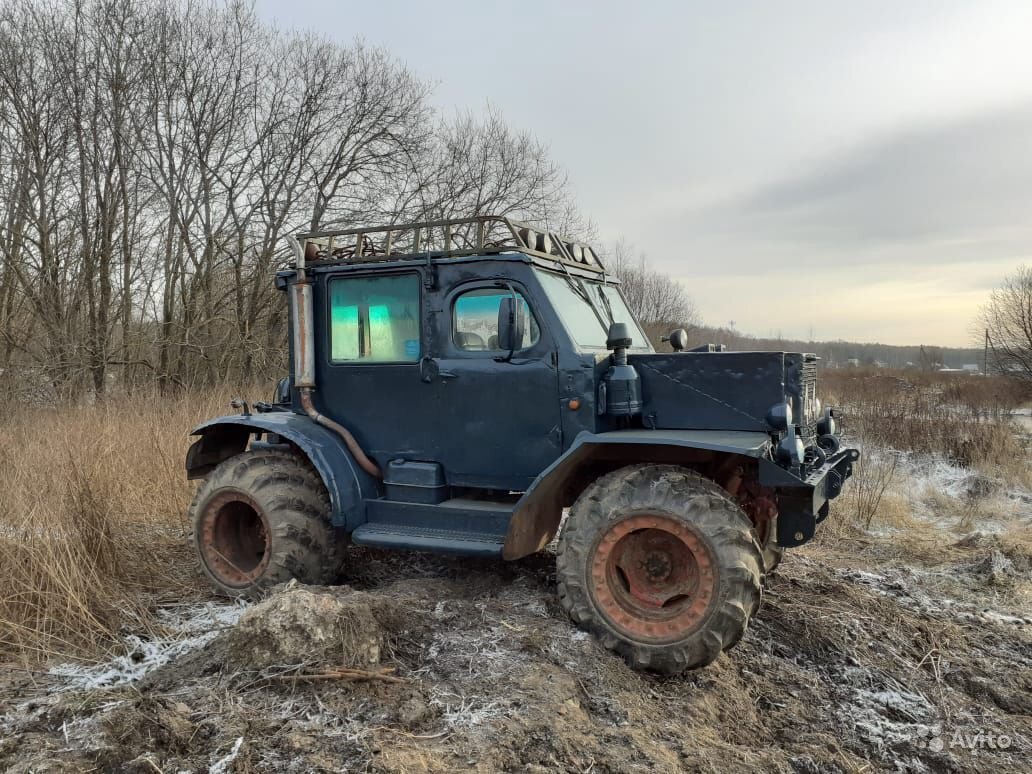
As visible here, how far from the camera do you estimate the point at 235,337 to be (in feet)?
50.2

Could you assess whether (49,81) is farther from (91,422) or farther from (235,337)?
(91,422)

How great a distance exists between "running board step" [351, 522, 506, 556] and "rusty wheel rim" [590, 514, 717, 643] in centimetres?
70

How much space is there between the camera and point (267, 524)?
4.59 metres

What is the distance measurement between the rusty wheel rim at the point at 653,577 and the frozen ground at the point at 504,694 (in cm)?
25

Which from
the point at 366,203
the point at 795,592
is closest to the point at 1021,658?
the point at 795,592

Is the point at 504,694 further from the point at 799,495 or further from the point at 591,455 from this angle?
the point at 799,495

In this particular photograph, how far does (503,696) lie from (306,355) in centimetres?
276

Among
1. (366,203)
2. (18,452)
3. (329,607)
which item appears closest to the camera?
(329,607)

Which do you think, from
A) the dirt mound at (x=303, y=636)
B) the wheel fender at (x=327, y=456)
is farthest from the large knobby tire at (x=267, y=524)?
the dirt mound at (x=303, y=636)

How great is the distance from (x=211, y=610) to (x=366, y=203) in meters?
15.2

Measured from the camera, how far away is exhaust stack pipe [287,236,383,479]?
4797mm

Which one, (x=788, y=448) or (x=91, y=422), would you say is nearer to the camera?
(x=788, y=448)

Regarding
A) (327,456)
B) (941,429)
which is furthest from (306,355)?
(941,429)

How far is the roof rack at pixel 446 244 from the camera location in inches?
175
